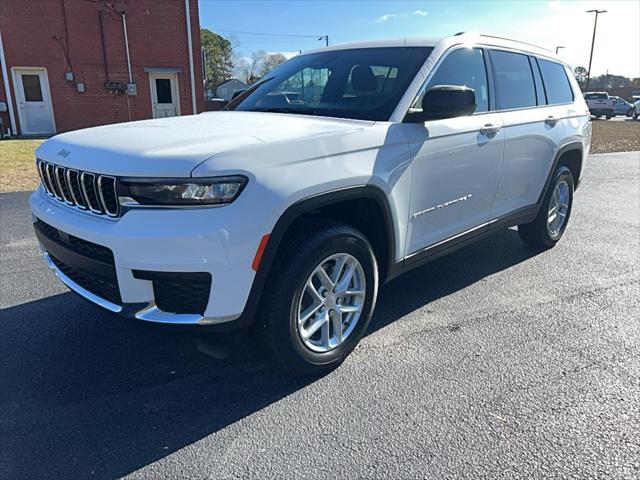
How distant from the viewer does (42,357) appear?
317 centimetres

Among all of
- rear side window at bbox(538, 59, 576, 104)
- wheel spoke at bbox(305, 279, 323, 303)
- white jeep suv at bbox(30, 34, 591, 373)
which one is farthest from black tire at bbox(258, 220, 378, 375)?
rear side window at bbox(538, 59, 576, 104)

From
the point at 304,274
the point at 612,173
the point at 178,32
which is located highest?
the point at 178,32

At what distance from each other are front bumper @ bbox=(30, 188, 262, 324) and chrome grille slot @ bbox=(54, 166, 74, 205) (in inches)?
14.4

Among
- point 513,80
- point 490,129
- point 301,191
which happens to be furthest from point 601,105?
point 301,191

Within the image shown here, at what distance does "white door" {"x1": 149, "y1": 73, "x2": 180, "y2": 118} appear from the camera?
773 inches

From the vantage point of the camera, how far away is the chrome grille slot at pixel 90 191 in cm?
256

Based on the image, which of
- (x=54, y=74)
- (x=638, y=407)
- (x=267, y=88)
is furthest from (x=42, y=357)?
(x=54, y=74)

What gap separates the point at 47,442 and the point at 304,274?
1480 mm

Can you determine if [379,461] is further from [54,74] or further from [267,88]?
[54,74]

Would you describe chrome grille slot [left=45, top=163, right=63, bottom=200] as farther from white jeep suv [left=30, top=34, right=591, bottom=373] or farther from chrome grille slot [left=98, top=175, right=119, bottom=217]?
chrome grille slot [left=98, top=175, right=119, bottom=217]

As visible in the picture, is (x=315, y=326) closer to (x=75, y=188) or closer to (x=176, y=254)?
(x=176, y=254)

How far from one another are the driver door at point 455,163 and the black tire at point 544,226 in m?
1.26

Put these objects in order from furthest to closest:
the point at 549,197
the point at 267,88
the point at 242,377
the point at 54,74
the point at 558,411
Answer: the point at 54,74 → the point at 549,197 → the point at 267,88 → the point at 242,377 → the point at 558,411

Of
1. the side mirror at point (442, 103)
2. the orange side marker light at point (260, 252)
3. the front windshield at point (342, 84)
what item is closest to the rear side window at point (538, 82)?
the front windshield at point (342, 84)
